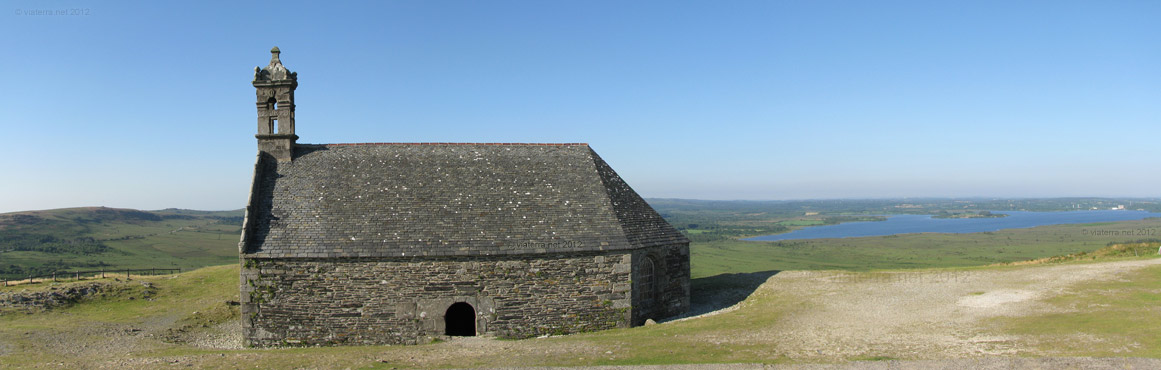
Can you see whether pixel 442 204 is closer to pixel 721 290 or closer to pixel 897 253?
pixel 721 290

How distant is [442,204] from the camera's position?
2092cm

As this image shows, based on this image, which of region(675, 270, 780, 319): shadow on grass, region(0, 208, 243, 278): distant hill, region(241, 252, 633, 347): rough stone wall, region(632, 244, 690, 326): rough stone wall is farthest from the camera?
region(0, 208, 243, 278): distant hill

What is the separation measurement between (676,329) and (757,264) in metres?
53.6

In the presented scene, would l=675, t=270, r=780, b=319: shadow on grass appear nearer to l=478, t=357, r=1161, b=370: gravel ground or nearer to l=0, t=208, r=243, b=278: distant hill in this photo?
l=478, t=357, r=1161, b=370: gravel ground

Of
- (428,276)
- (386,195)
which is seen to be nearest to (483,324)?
(428,276)

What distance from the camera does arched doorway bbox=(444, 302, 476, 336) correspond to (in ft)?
65.9

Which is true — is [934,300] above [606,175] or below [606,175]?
below

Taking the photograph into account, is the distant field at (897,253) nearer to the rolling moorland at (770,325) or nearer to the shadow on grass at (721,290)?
the shadow on grass at (721,290)

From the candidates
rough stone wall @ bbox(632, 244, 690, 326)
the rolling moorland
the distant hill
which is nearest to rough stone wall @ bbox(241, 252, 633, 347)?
the rolling moorland

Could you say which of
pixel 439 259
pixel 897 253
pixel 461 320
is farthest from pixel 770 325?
pixel 897 253

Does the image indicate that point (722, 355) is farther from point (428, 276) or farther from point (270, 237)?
point (270, 237)

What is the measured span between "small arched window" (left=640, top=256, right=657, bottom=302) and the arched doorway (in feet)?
19.1

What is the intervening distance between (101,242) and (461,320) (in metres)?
118

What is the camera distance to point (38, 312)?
23469 millimetres
